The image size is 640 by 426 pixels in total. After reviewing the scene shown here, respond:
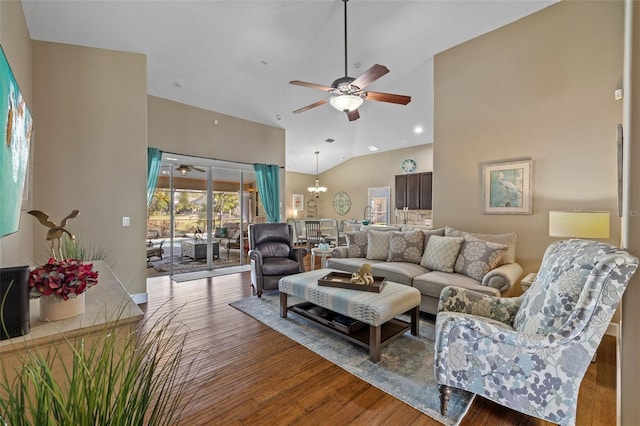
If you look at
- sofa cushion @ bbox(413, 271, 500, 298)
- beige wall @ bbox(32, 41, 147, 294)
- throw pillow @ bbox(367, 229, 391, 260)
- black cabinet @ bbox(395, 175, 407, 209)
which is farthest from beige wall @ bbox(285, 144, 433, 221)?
beige wall @ bbox(32, 41, 147, 294)

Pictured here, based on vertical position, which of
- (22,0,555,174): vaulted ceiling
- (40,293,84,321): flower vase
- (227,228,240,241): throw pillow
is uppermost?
(22,0,555,174): vaulted ceiling

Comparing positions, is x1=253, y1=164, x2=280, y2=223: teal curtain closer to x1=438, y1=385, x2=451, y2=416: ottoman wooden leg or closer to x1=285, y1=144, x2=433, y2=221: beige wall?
x1=285, y1=144, x2=433, y2=221: beige wall

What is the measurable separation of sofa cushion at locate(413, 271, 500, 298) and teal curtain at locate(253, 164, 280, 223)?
3.97 m

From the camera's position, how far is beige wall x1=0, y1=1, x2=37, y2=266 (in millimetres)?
1891

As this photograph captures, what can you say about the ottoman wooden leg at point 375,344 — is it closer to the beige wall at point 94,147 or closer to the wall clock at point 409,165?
the beige wall at point 94,147

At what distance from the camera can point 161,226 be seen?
18.3 ft

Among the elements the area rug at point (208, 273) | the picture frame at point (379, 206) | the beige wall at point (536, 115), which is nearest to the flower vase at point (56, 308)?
the area rug at point (208, 273)

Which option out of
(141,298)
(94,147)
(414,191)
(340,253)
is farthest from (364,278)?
(414,191)

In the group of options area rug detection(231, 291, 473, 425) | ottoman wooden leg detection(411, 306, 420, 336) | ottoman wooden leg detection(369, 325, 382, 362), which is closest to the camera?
area rug detection(231, 291, 473, 425)

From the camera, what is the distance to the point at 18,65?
2.35m

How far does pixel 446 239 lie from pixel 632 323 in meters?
2.33

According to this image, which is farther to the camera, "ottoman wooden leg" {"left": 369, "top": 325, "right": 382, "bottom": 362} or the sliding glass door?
the sliding glass door

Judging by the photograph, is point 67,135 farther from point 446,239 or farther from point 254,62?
point 446,239

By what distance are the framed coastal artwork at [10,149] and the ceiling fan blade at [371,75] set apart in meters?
2.57
